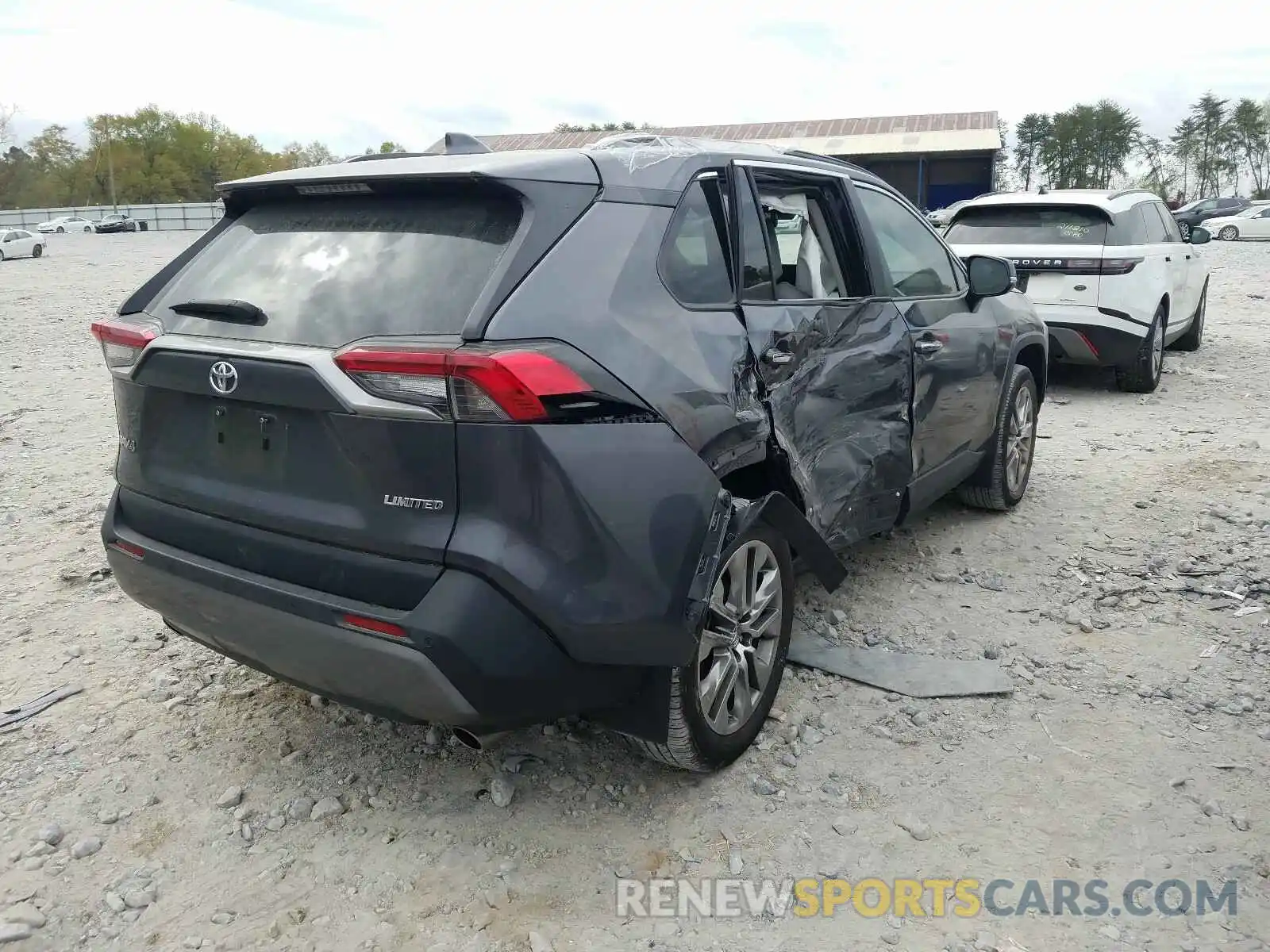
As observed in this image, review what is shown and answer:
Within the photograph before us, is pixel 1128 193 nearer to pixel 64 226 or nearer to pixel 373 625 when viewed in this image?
pixel 373 625

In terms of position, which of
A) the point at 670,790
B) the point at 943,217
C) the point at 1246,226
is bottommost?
the point at 670,790

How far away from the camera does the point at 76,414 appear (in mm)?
7820

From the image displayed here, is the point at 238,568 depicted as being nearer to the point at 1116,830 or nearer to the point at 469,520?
the point at 469,520

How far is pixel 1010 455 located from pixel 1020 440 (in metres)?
0.23

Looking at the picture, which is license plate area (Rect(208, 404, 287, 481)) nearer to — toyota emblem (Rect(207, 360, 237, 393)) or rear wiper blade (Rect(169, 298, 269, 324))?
toyota emblem (Rect(207, 360, 237, 393))

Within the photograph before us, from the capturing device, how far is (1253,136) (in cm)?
7306

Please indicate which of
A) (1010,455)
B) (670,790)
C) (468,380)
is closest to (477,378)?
(468,380)

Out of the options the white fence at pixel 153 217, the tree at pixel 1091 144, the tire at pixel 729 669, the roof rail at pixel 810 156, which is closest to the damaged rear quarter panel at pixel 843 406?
the tire at pixel 729 669

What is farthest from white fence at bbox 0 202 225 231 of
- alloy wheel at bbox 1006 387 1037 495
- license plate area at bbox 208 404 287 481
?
license plate area at bbox 208 404 287 481

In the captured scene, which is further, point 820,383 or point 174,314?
point 820,383

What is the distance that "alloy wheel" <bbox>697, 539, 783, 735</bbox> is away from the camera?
114 inches

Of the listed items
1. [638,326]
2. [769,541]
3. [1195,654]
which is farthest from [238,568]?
[1195,654]

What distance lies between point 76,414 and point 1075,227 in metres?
8.25

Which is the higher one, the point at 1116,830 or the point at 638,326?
the point at 638,326
